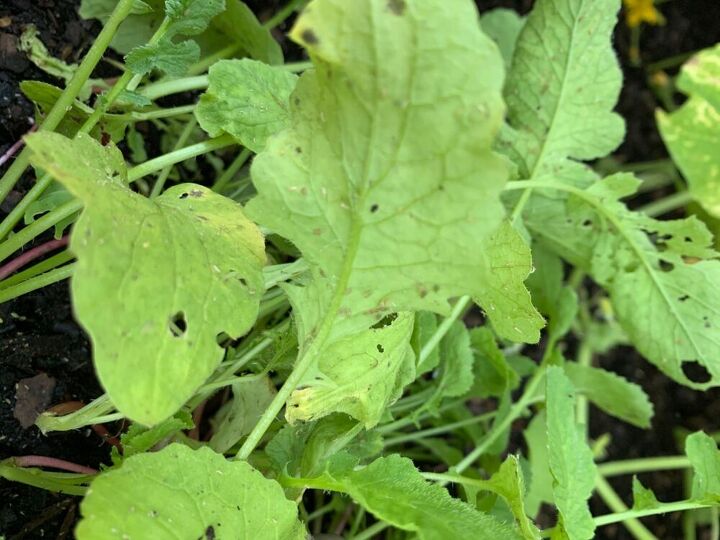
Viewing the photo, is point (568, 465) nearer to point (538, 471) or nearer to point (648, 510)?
point (648, 510)

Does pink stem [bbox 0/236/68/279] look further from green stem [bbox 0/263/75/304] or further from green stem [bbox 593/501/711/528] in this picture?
green stem [bbox 593/501/711/528]

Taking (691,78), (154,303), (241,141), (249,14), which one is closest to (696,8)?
(691,78)

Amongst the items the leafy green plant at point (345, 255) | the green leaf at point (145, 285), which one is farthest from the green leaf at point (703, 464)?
the green leaf at point (145, 285)

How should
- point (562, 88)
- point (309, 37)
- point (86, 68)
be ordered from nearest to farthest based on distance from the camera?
point (309, 37) < point (86, 68) < point (562, 88)

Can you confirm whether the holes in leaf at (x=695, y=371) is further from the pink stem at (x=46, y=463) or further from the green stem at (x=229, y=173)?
the pink stem at (x=46, y=463)

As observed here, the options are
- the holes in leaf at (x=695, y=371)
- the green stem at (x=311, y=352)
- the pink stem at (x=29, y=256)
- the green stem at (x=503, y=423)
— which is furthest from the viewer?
the holes in leaf at (x=695, y=371)

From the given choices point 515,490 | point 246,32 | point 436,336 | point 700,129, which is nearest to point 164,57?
point 246,32

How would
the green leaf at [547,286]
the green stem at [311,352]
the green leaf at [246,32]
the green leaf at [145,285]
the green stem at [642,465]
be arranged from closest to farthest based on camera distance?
the green leaf at [145,285] → the green stem at [311,352] → the green leaf at [246,32] → the green leaf at [547,286] → the green stem at [642,465]
